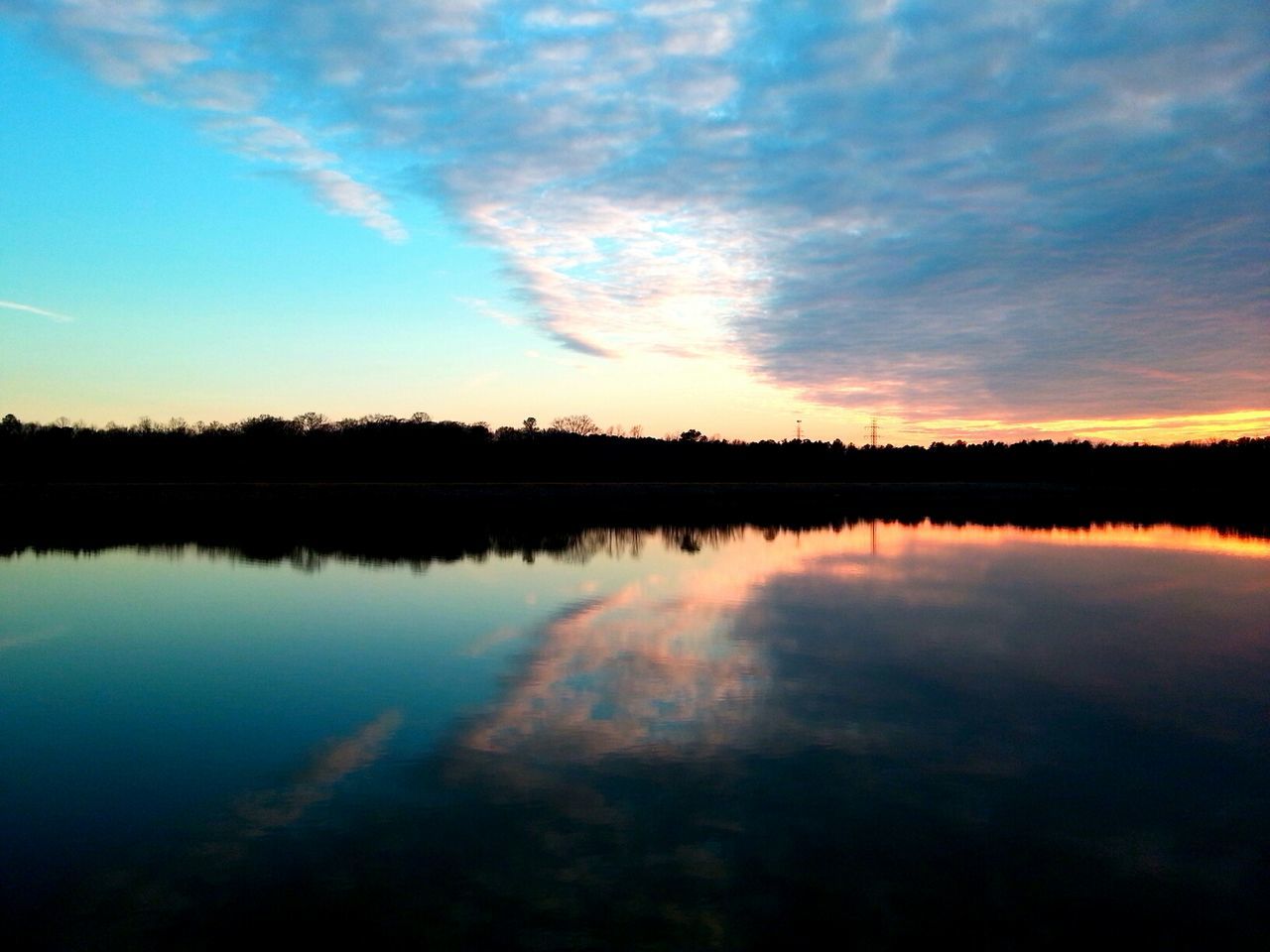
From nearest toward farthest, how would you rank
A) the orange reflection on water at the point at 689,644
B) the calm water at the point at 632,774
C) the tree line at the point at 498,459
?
the calm water at the point at 632,774 → the orange reflection on water at the point at 689,644 → the tree line at the point at 498,459

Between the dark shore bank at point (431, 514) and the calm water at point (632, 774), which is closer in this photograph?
the calm water at point (632, 774)

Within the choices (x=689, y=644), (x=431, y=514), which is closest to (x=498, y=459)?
(x=431, y=514)

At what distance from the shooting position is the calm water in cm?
593

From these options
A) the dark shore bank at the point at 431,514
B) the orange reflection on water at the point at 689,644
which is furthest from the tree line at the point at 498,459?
the orange reflection on water at the point at 689,644

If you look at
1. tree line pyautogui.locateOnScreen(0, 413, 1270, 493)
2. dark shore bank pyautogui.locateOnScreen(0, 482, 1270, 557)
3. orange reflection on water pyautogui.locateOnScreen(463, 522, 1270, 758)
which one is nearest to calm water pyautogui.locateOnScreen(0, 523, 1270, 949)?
orange reflection on water pyautogui.locateOnScreen(463, 522, 1270, 758)

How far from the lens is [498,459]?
338ft

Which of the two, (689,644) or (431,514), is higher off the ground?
(431,514)

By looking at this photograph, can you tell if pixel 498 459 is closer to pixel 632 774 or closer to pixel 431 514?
pixel 431 514

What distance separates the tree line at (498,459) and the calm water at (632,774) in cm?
7289

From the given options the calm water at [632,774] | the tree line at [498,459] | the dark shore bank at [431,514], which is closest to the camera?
the calm water at [632,774]

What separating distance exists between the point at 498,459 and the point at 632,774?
96364mm

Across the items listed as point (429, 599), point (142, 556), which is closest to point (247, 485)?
point (142, 556)

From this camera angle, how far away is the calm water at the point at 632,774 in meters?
5.93

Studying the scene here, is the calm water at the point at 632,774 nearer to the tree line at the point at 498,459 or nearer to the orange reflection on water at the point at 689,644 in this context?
the orange reflection on water at the point at 689,644
